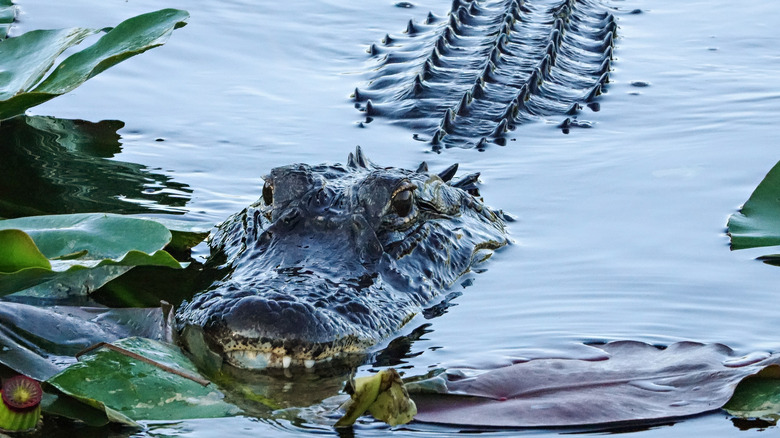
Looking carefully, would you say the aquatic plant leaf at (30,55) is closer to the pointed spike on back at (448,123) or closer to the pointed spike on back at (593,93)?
the pointed spike on back at (448,123)

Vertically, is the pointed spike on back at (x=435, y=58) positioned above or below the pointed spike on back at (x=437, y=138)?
above

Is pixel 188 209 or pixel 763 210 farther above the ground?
pixel 763 210

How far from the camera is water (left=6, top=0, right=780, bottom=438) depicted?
12.6 feet

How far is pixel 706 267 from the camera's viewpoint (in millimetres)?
4453

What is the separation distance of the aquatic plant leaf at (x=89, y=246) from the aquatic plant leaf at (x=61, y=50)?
3.00ft

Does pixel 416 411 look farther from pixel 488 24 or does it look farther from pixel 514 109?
pixel 488 24

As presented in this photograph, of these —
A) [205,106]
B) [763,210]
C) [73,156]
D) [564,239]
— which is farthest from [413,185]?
[205,106]

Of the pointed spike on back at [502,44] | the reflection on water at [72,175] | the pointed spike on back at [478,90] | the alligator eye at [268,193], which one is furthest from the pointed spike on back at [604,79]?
the alligator eye at [268,193]

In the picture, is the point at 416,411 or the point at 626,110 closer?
the point at 416,411

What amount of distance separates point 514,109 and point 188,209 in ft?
7.25

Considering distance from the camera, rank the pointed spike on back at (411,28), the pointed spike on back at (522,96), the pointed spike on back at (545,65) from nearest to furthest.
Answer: the pointed spike on back at (522,96)
the pointed spike on back at (545,65)
the pointed spike on back at (411,28)

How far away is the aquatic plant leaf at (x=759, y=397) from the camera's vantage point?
296 centimetres

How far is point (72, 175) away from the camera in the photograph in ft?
17.1

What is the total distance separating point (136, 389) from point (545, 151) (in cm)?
353
